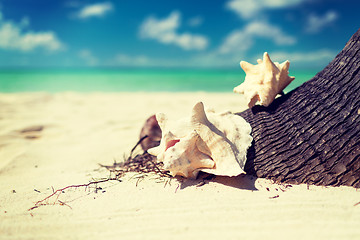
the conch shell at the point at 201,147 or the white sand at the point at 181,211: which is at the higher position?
the conch shell at the point at 201,147

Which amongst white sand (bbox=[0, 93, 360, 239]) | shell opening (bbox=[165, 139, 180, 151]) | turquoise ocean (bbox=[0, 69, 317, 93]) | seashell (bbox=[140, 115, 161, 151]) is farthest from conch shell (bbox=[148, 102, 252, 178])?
turquoise ocean (bbox=[0, 69, 317, 93])

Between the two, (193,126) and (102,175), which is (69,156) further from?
(193,126)

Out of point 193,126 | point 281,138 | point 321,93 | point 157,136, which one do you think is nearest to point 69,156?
point 157,136

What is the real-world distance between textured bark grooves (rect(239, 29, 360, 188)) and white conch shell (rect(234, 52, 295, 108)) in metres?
0.16

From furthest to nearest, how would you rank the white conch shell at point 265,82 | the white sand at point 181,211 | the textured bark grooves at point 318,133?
the white conch shell at point 265,82 → the textured bark grooves at point 318,133 → the white sand at point 181,211

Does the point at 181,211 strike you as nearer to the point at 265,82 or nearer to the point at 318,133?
the point at 318,133

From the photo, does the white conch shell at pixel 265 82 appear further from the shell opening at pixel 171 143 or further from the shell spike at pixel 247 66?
the shell opening at pixel 171 143

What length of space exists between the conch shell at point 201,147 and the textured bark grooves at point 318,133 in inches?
Result: 7.6

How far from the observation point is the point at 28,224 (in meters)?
1.85

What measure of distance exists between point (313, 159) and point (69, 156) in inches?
130

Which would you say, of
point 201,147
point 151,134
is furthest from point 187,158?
point 151,134

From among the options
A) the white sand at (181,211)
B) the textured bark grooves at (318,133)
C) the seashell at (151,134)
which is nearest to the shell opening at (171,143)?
the white sand at (181,211)

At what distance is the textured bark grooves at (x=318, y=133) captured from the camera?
1.94 m

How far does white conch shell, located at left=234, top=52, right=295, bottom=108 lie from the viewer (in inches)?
91.8
